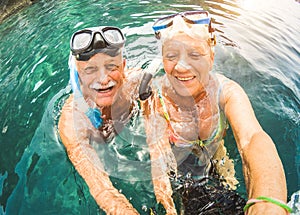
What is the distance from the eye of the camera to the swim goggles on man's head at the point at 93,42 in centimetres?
278

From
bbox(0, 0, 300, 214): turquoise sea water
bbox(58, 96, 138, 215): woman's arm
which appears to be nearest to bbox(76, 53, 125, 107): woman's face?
bbox(58, 96, 138, 215): woman's arm

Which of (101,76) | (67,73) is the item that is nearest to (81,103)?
(101,76)

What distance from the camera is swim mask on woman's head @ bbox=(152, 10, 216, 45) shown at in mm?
2533

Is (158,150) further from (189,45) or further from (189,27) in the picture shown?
(189,27)

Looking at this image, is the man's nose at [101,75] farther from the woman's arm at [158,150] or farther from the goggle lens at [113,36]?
the woman's arm at [158,150]

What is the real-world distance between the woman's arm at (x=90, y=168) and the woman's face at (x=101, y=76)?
13.7 inches

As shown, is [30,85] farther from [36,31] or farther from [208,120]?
[208,120]

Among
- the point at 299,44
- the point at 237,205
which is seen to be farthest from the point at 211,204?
the point at 299,44

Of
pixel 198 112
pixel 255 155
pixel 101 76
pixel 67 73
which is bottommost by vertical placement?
pixel 67 73

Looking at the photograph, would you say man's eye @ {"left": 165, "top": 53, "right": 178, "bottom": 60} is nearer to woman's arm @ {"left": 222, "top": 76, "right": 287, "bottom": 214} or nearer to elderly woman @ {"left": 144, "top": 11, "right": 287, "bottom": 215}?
elderly woman @ {"left": 144, "top": 11, "right": 287, "bottom": 215}

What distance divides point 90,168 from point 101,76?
87cm

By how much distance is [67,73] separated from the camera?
5.05m

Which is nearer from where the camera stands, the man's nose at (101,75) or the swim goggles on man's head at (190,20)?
the swim goggles on man's head at (190,20)

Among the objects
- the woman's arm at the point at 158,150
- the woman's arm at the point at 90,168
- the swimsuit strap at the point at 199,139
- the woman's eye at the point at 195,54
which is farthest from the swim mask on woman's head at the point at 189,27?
the woman's arm at the point at 90,168
